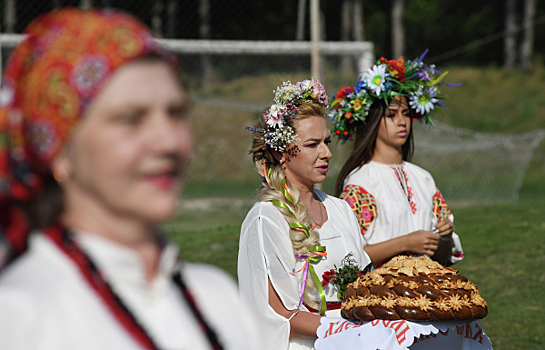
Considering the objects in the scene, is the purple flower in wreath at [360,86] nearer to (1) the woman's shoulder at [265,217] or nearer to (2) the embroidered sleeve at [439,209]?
(2) the embroidered sleeve at [439,209]

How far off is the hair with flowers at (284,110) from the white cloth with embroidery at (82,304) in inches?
81.9

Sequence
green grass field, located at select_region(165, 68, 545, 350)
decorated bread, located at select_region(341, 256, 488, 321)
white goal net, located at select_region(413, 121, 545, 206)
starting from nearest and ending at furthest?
1. decorated bread, located at select_region(341, 256, 488, 321)
2. green grass field, located at select_region(165, 68, 545, 350)
3. white goal net, located at select_region(413, 121, 545, 206)

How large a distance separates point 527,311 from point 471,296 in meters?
4.50

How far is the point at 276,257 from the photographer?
9.41 feet

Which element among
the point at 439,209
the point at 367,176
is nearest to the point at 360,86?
the point at 367,176

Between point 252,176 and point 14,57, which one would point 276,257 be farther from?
→ point 252,176

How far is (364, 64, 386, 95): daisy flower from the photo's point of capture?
13.3 ft

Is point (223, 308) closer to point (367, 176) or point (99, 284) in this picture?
point (99, 284)

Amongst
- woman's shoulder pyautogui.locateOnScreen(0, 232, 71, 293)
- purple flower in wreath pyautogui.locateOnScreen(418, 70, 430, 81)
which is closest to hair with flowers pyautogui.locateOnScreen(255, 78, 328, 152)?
purple flower in wreath pyautogui.locateOnScreen(418, 70, 430, 81)

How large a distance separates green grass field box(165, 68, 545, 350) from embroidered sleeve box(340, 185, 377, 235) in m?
0.62

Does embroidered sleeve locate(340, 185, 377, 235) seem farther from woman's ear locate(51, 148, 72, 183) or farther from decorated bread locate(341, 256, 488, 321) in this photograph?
woman's ear locate(51, 148, 72, 183)

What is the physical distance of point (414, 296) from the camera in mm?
2549

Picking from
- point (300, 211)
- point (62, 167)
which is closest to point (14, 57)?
point (62, 167)

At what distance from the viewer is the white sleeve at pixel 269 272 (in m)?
2.85
